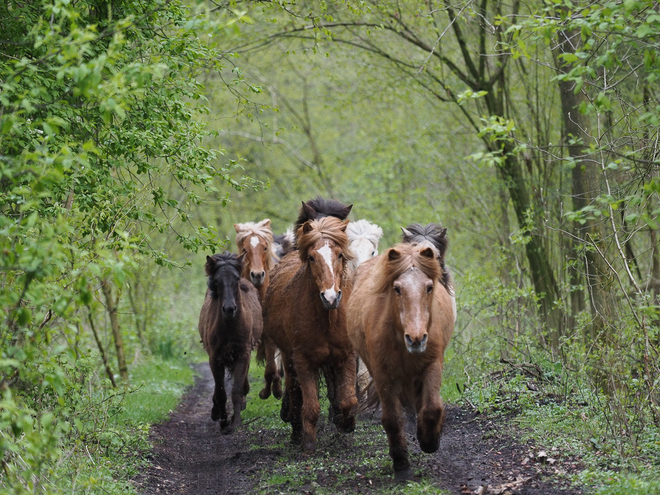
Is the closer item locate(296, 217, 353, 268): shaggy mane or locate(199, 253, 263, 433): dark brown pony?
locate(296, 217, 353, 268): shaggy mane

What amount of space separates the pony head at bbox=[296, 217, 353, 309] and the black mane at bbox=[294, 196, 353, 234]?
0.57m

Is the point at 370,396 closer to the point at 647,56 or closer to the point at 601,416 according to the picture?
the point at 601,416

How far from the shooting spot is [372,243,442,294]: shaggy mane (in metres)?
6.30

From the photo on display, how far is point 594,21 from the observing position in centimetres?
518

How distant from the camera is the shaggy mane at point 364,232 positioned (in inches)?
417

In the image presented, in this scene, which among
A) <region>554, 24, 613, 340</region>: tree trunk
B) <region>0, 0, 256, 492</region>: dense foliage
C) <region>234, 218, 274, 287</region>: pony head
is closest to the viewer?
<region>0, 0, 256, 492</region>: dense foliage

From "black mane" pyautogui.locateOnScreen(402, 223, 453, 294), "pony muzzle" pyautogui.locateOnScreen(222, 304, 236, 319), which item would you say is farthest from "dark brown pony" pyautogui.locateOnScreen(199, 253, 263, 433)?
"black mane" pyautogui.locateOnScreen(402, 223, 453, 294)

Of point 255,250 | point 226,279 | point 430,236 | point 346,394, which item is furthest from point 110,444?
point 255,250

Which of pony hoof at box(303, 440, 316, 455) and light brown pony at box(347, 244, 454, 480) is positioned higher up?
light brown pony at box(347, 244, 454, 480)

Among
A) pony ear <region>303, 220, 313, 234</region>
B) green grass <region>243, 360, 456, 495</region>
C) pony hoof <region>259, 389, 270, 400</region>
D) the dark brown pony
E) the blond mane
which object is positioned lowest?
green grass <region>243, 360, 456, 495</region>

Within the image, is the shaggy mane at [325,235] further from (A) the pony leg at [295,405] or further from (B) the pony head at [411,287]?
(A) the pony leg at [295,405]

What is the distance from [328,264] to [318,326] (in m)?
0.87

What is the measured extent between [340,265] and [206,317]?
376 cm

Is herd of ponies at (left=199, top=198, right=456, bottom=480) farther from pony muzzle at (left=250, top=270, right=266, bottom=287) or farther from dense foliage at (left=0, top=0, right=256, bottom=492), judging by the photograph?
dense foliage at (left=0, top=0, right=256, bottom=492)
